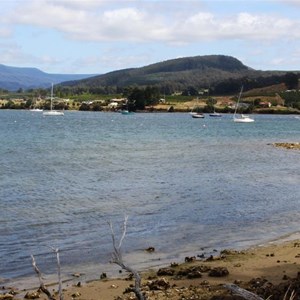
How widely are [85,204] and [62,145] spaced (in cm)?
4244

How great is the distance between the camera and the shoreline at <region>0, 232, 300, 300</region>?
13477 mm

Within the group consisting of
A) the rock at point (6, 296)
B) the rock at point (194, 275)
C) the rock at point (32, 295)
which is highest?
the rock at point (194, 275)

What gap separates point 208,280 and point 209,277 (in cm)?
31

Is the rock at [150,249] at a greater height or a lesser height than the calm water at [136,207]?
greater

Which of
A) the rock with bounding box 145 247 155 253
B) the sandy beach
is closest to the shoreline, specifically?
the sandy beach

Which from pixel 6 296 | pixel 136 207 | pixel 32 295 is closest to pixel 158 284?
pixel 32 295

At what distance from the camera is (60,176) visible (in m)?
37.9

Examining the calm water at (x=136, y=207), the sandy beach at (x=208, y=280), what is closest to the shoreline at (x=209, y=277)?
the sandy beach at (x=208, y=280)

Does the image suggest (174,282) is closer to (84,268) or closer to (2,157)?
(84,268)

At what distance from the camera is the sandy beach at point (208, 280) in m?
12.8

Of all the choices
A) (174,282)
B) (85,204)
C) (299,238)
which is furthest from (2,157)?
(174,282)

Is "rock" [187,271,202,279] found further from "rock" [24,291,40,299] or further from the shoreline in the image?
"rock" [24,291,40,299]

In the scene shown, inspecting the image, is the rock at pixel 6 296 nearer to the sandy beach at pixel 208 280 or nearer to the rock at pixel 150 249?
the sandy beach at pixel 208 280

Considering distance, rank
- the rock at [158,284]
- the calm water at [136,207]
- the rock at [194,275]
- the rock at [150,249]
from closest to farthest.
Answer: the rock at [158,284]
the rock at [194,275]
the rock at [150,249]
the calm water at [136,207]
